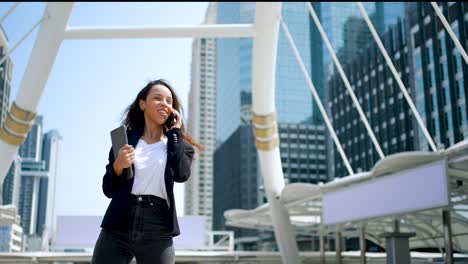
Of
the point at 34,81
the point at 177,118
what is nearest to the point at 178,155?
the point at 177,118

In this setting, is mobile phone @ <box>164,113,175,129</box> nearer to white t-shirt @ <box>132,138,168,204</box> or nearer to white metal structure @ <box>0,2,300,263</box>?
white t-shirt @ <box>132,138,168,204</box>

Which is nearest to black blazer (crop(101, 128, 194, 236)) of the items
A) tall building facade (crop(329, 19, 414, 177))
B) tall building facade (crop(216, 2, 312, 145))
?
tall building facade (crop(329, 19, 414, 177))

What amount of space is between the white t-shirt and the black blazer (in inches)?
1.0

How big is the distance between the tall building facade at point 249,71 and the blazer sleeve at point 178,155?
90818mm

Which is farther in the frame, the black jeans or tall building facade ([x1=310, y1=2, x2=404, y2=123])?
tall building facade ([x1=310, y1=2, x2=404, y2=123])

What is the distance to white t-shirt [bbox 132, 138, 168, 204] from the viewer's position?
268 cm

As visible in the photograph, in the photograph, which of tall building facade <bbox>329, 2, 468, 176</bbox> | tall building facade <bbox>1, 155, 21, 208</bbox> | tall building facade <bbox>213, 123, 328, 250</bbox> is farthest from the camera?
tall building facade <bbox>213, 123, 328, 250</bbox>

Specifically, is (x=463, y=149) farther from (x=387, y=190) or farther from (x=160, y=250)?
(x=160, y=250)

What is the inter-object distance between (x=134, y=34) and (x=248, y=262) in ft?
39.2

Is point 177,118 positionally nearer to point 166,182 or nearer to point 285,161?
point 166,182

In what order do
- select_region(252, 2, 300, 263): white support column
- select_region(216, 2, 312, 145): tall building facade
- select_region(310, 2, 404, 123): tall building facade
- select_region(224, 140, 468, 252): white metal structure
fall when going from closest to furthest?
select_region(252, 2, 300, 263): white support column
select_region(224, 140, 468, 252): white metal structure
select_region(216, 2, 312, 145): tall building facade
select_region(310, 2, 404, 123): tall building facade

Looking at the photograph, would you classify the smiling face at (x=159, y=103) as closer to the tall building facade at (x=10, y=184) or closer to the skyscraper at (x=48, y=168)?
the tall building facade at (x=10, y=184)

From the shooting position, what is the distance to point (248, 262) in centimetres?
2148

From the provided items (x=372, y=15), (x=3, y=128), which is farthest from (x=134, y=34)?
(x=372, y=15)
